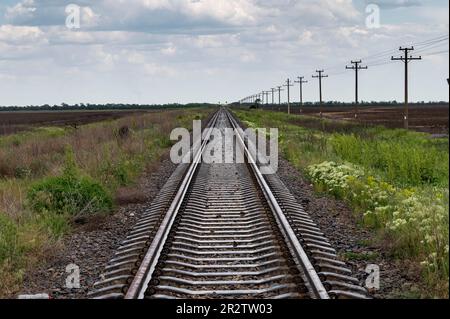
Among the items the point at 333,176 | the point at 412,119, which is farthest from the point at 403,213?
the point at 412,119

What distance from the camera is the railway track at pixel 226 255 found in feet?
19.9

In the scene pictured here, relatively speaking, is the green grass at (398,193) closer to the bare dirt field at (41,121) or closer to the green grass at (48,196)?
the green grass at (48,196)

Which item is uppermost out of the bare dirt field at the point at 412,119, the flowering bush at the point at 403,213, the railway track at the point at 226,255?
the bare dirt field at the point at 412,119

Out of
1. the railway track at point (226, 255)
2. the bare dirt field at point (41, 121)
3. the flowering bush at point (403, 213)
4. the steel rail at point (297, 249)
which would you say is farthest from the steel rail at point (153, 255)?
the bare dirt field at point (41, 121)

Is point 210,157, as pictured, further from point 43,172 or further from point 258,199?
point 258,199

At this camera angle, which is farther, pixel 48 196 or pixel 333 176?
pixel 333 176

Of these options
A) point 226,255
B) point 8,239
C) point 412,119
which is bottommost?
point 226,255

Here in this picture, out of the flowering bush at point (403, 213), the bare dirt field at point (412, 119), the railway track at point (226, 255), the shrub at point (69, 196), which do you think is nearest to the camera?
the railway track at point (226, 255)

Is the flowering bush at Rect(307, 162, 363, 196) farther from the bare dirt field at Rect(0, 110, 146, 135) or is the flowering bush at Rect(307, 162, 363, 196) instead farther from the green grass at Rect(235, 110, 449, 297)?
the bare dirt field at Rect(0, 110, 146, 135)

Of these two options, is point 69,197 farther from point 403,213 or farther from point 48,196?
point 403,213

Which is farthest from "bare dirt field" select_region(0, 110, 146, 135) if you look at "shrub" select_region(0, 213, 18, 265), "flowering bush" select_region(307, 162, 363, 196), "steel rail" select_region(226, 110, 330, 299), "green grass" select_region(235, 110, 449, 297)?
"shrub" select_region(0, 213, 18, 265)

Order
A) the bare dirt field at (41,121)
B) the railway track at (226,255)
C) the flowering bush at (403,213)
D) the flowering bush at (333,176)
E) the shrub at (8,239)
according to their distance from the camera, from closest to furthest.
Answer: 1. the railway track at (226,255)
2. the flowering bush at (403,213)
3. the shrub at (8,239)
4. the flowering bush at (333,176)
5. the bare dirt field at (41,121)

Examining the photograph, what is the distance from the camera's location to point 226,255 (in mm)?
7480

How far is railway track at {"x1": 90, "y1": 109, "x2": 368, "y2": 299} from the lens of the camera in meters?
6.08
